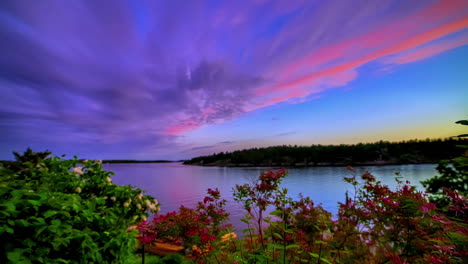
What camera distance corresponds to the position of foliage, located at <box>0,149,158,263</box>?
2.07 m

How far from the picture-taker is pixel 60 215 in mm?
2373

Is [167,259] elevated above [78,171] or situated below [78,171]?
below

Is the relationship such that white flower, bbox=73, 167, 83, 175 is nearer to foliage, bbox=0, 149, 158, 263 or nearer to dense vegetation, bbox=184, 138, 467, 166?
foliage, bbox=0, 149, 158, 263

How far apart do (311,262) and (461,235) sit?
218 centimetres

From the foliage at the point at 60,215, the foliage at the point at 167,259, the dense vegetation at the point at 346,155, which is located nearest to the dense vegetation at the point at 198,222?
the foliage at the point at 60,215

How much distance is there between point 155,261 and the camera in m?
4.88

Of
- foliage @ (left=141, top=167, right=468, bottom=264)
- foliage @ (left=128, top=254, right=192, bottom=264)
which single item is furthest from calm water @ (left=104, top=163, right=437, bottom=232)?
foliage @ (left=128, top=254, right=192, bottom=264)

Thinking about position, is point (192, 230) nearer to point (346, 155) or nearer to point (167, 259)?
point (167, 259)

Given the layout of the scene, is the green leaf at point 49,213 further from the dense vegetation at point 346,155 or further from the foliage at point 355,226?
the dense vegetation at point 346,155

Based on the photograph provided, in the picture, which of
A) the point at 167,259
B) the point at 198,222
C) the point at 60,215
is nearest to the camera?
the point at 60,215

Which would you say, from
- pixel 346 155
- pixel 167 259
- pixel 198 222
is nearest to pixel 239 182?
pixel 167 259

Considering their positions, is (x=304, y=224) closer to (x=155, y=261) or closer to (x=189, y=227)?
(x=189, y=227)

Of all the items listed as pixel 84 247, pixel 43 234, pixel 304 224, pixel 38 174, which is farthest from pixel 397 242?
pixel 38 174

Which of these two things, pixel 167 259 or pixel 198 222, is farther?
pixel 167 259
